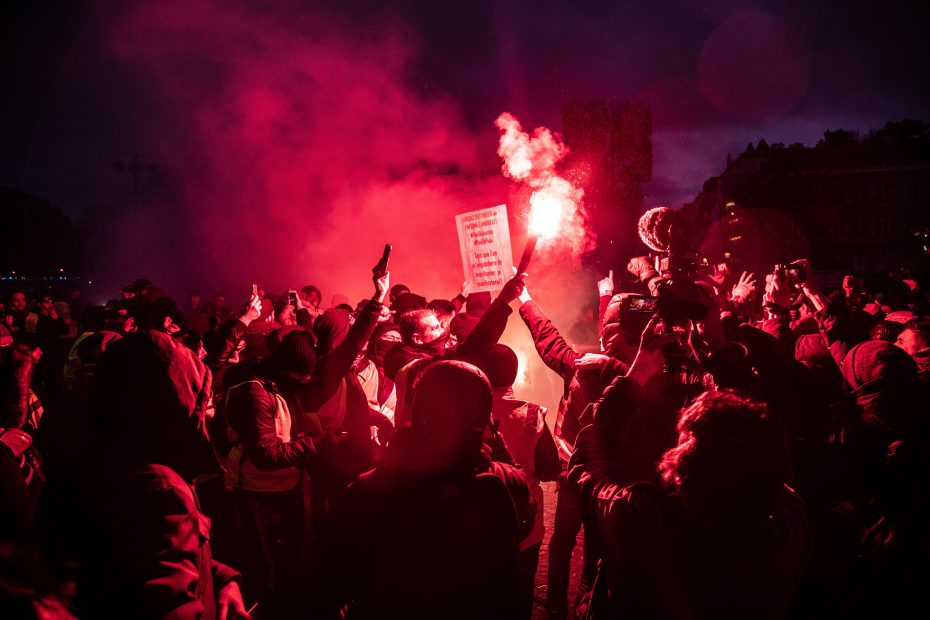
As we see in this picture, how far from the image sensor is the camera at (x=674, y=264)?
9.99 ft

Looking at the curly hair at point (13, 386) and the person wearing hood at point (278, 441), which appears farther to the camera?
the curly hair at point (13, 386)

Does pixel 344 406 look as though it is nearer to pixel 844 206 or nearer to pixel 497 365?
pixel 497 365

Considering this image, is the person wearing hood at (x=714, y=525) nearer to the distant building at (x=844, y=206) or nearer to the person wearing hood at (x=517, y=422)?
the person wearing hood at (x=517, y=422)

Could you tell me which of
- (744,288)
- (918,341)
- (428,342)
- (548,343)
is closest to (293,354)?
(428,342)

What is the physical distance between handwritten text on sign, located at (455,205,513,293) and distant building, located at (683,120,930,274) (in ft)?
171

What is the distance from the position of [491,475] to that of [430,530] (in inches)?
12.5

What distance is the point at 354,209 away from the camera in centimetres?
1738

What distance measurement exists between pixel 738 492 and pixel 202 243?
2151cm

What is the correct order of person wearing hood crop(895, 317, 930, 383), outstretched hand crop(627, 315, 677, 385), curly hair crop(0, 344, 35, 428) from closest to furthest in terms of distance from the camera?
outstretched hand crop(627, 315, 677, 385) < curly hair crop(0, 344, 35, 428) < person wearing hood crop(895, 317, 930, 383)

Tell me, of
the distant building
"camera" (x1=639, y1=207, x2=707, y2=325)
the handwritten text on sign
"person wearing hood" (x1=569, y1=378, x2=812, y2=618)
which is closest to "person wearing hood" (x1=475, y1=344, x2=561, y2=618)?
"camera" (x1=639, y1=207, x2=707, y2=325)

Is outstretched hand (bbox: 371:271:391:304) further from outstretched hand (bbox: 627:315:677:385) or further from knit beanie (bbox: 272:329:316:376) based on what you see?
outstretched hand (bbox: 627:315:677:385)

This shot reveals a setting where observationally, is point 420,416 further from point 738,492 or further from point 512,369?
point 512,369

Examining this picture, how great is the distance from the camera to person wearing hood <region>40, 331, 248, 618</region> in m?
1.84

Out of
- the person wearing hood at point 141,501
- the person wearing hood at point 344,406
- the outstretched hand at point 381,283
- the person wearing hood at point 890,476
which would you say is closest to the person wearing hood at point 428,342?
the person wearing hood at point 344,406
